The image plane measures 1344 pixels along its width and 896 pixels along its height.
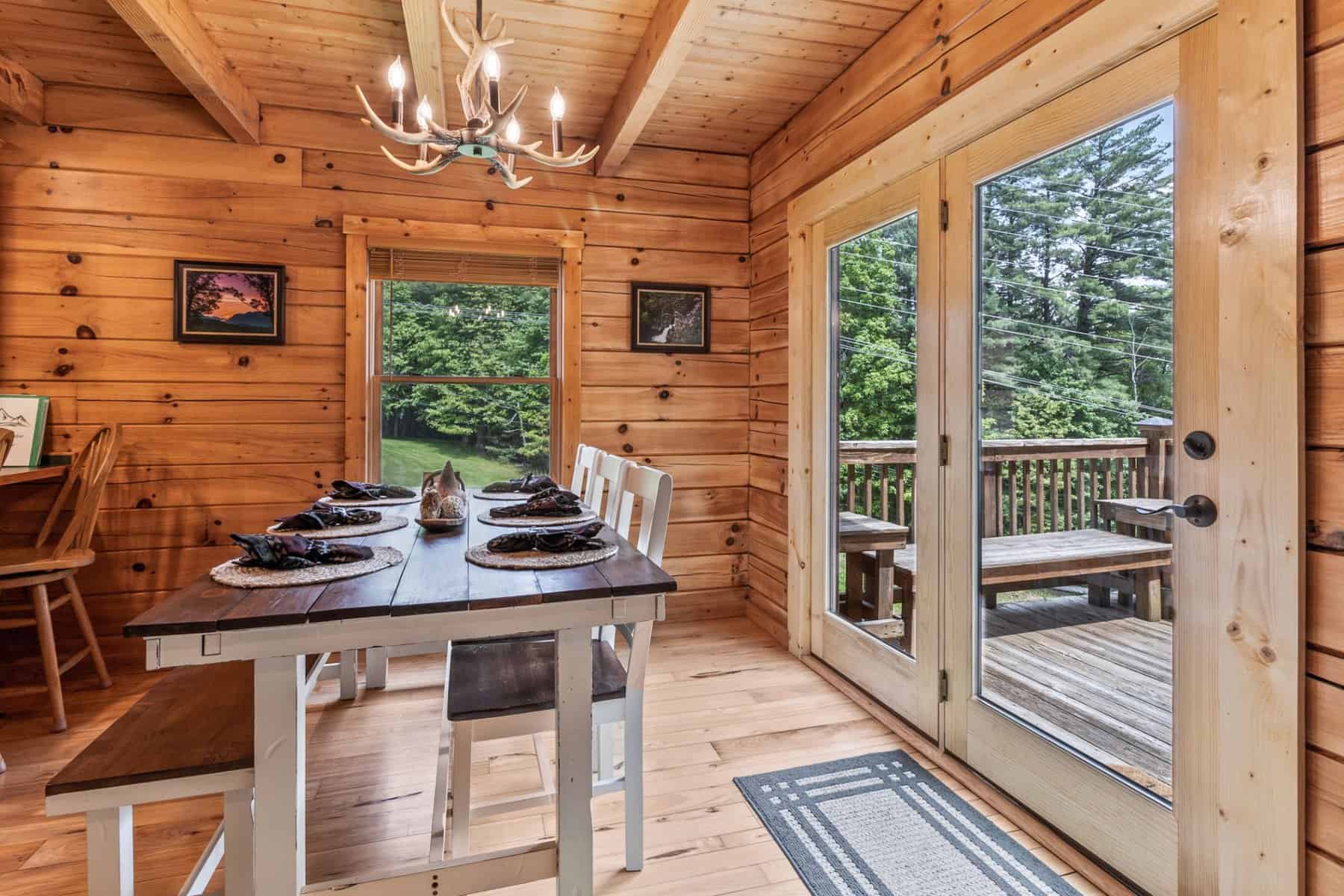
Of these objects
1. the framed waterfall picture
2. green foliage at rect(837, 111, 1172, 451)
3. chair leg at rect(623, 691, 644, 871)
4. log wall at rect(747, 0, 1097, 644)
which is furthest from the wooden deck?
the framed waterfall picture

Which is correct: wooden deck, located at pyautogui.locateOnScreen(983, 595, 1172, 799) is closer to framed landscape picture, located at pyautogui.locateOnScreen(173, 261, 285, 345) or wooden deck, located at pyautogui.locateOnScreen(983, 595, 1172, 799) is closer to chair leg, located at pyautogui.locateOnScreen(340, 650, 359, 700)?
chair leg, located at pyautogui.locateOnScreen(340, 650, 359, 700)

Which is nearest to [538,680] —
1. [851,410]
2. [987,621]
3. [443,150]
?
[987,621]

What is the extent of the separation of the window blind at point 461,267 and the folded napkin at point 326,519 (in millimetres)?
1625

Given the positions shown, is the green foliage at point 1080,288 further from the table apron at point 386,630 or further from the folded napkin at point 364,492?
the folded napkin at point 364,492

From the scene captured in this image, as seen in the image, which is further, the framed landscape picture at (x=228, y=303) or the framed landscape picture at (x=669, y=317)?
the framed landscape picture at (x=669, y=317)

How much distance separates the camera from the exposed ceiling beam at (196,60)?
6.95ft

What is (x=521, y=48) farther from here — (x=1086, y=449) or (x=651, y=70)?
(x=1086, y=449)

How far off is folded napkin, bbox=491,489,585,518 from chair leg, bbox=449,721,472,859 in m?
0.69

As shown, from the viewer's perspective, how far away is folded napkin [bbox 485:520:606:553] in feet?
5.05

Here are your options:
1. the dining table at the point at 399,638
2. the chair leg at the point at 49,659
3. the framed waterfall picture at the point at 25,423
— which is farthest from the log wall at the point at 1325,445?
the framed waterfall picture at the point at 25,423

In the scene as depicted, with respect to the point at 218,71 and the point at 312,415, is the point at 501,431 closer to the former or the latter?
the point at 312,415

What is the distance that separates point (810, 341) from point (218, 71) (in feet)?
8.68

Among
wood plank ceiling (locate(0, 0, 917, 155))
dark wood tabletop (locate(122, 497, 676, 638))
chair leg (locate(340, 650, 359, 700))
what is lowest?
chair leg (locate(340, 650, 359, 700))

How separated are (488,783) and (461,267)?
7.84 feet
